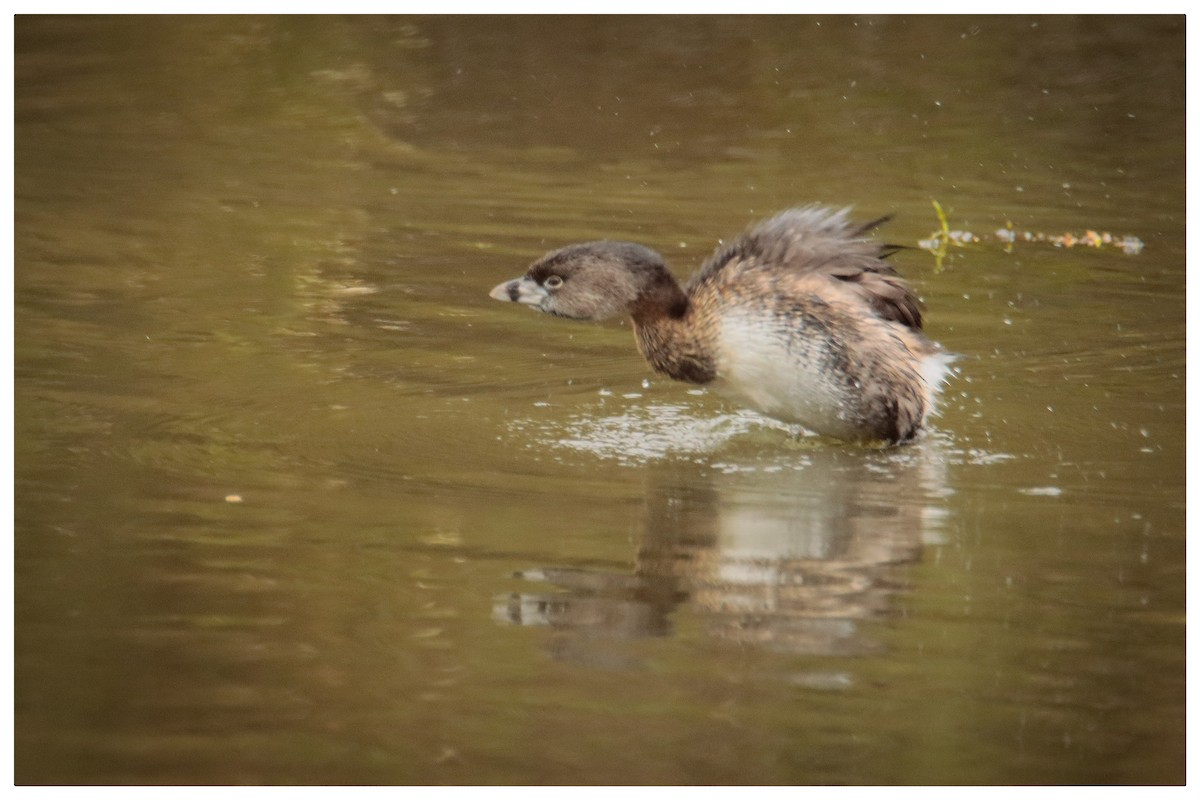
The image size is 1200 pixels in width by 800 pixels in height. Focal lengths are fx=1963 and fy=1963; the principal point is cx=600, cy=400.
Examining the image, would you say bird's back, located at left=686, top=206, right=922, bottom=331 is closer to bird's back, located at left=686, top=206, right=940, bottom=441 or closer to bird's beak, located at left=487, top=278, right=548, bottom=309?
bird's back, located at left=686, top=206, right=940, bottom=441

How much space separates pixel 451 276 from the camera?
10977 millimetres

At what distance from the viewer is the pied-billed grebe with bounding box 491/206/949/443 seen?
771cm

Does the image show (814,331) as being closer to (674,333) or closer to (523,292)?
(674,333)

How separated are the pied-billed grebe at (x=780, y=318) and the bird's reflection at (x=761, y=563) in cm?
25

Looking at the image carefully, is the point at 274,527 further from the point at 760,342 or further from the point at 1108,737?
the point at 1108,737

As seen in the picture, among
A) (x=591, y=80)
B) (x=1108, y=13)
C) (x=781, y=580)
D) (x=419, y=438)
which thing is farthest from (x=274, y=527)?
(x=1108, y=13)

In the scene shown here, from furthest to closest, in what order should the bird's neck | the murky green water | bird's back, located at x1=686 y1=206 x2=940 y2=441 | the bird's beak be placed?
the bird's beak → the bird's neck → bird's back, located at x1=686 y1=206 x2=940 y2=441 → the murky green water

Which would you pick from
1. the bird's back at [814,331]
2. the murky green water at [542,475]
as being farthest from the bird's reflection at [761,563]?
the bird's back at [814,331]

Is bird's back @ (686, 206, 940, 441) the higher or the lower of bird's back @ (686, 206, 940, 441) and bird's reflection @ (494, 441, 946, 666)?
the higher

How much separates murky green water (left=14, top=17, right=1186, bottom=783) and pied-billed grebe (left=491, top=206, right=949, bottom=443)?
0.27 metres

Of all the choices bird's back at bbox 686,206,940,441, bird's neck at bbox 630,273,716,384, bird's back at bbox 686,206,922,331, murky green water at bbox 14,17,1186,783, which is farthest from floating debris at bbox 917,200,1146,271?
bird's neck at bbox 630,273,716,384

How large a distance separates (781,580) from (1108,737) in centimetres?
133

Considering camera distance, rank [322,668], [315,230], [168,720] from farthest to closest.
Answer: [315,230], [322,668], [168,720]

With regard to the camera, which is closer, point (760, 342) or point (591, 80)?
point (760, 342)
